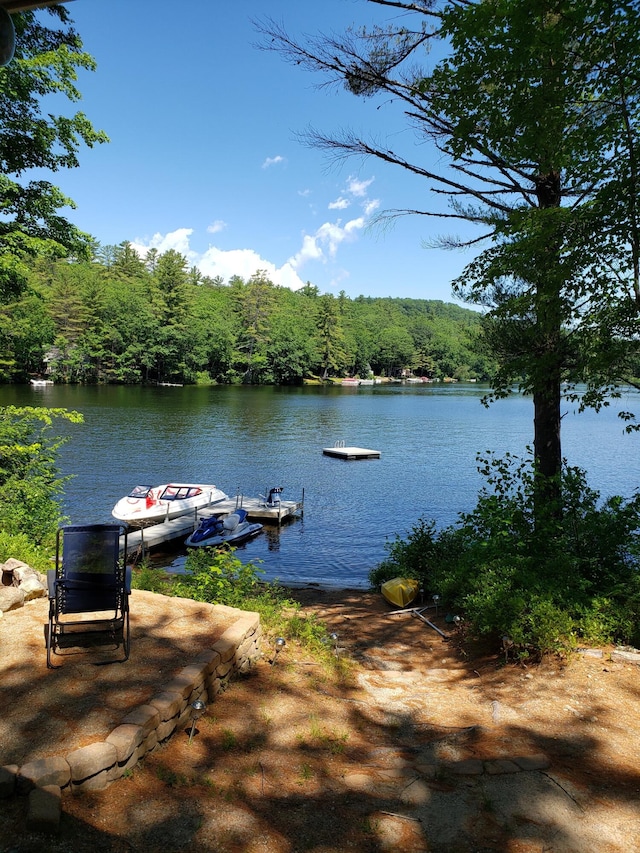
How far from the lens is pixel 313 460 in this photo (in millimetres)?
29781

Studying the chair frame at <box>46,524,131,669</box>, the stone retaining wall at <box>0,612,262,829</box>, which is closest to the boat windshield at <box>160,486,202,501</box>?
the chair frame at <box>46,524,131,669</box>

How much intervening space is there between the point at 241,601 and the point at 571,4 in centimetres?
687

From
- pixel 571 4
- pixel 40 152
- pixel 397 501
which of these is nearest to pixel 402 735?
pixel 571 4

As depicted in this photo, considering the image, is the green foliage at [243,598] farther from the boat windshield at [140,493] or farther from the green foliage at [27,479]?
the boat windshield at [140,493]

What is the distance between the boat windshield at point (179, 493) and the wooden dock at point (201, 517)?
0.75 meters

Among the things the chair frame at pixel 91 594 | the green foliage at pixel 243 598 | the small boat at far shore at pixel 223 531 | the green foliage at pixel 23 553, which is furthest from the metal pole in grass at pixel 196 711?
the small boat at far shore at pixel 223 531

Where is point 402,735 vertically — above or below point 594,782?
below

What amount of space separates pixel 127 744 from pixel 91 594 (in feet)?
5.67

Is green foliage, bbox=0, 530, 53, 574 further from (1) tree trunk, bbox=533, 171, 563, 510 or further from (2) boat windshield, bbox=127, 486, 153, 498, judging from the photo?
(2) boat windshield, bbox=127, 486, 153, 498

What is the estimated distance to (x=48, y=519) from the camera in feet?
33.4

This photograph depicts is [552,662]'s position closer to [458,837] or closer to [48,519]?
[458,837]

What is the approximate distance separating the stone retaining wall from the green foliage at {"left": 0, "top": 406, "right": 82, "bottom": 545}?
19.3 feet

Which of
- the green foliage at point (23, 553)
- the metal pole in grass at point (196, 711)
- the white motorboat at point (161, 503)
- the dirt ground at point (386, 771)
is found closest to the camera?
the dirt ground at point (386, 771)

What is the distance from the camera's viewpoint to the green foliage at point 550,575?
5121 millimetres
